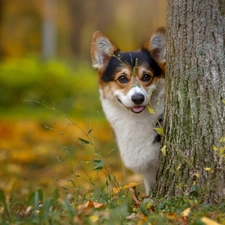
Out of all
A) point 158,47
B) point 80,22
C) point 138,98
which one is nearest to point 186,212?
point 138,98

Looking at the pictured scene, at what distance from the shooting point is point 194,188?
4023 millimetres

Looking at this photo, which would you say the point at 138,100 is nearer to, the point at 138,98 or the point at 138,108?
the point at 138,98

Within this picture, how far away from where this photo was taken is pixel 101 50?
549 centimetres

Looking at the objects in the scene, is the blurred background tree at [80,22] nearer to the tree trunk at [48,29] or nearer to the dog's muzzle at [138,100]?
the tree trunk at [48,29]

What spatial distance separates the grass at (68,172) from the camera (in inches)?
143

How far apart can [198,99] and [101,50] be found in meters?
1.60

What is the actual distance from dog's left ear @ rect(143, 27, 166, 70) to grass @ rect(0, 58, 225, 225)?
0.86m

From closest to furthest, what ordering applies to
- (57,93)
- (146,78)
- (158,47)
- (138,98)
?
1. (138,98)
2. (146,78)
3. (158,47)
4. (57,93)

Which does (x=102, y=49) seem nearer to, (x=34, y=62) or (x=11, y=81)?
(x=11, y=81)

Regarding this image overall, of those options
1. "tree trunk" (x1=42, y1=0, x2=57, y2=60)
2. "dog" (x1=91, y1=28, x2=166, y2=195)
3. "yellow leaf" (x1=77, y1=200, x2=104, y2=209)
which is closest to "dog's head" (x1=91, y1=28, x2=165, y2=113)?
"dog" (x1=91, y1=28, x2=166, y2=195)

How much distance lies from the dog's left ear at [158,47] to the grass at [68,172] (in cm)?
86

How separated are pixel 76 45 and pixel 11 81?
12.3 meters

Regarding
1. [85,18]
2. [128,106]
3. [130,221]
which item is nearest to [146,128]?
[128,106]

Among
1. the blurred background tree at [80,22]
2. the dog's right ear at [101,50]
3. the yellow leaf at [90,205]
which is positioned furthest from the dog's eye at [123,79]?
the blurred background tree at [80,22]
